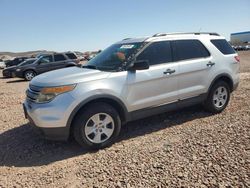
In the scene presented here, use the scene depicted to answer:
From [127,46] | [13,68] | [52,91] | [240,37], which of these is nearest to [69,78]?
[52,91]

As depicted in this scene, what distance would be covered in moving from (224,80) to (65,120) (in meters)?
→ 3.83

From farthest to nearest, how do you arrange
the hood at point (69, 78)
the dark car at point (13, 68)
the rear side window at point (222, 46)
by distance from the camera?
the dark car at point (13, 68), the rear side window at point (222, 46), the hood at point (69, 78)

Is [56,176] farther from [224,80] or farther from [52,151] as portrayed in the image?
[224,80]

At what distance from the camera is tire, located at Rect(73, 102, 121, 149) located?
13.7 feet

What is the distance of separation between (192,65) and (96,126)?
7.86ft

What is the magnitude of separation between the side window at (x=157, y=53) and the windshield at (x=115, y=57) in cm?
19

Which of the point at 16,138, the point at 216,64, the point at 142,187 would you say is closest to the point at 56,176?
the point at 142,187

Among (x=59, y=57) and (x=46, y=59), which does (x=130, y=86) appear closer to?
(x=59, y=57)

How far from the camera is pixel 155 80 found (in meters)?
4.83

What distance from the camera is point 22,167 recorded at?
3.94m

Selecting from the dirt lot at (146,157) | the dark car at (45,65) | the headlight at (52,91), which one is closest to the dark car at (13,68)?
the dark car at (45,65)

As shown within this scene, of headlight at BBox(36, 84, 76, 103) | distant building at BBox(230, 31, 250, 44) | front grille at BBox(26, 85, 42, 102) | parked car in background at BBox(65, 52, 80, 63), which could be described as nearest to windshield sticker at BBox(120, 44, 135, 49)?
headlight at BBox(36, 84, 76, 103)

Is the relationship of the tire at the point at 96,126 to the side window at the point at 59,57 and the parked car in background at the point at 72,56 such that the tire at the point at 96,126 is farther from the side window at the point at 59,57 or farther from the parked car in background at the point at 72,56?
the side window at the point at 59,57

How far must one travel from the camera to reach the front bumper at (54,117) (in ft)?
13.2
